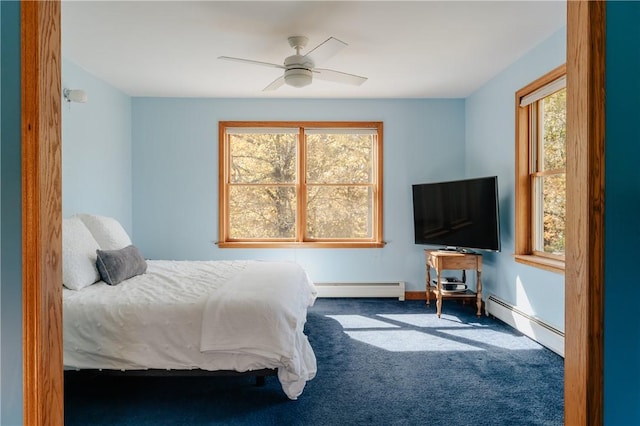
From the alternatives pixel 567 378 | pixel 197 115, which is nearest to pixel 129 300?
pixel 567 378

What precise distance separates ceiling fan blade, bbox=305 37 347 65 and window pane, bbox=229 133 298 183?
188cm

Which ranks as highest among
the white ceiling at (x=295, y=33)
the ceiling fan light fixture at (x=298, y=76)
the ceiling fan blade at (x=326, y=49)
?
the white ceiling at (x=295, y=33)

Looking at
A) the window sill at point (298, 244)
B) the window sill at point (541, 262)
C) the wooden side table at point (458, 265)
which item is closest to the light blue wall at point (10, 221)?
the window sill at point (541, 262)

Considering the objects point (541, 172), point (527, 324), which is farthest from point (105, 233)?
point (541, 172)

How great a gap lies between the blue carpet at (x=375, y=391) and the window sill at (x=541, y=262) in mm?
687

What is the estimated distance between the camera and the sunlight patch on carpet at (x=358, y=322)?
3779 millimetres

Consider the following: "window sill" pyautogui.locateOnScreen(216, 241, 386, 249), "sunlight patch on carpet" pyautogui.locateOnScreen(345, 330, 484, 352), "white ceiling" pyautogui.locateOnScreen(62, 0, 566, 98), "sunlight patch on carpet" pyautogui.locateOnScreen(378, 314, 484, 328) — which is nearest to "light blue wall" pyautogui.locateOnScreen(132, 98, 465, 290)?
"window sill" pyautogui.locateOnScreen(216, 241, 386, 249)

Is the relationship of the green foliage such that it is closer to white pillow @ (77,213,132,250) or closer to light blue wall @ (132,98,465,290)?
light blue wall @ (132,98,465,290)

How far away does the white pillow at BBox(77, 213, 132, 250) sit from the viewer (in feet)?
10.7

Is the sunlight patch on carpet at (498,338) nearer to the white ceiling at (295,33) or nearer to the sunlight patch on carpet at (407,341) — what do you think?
the sunlight patch on carpet at (407,341)

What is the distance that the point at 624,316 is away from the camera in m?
1.05

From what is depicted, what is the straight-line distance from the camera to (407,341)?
11.0 feet

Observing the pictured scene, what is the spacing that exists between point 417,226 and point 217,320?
3.12 metres

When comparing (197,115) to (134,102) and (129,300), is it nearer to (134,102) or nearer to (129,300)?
(134,102)
